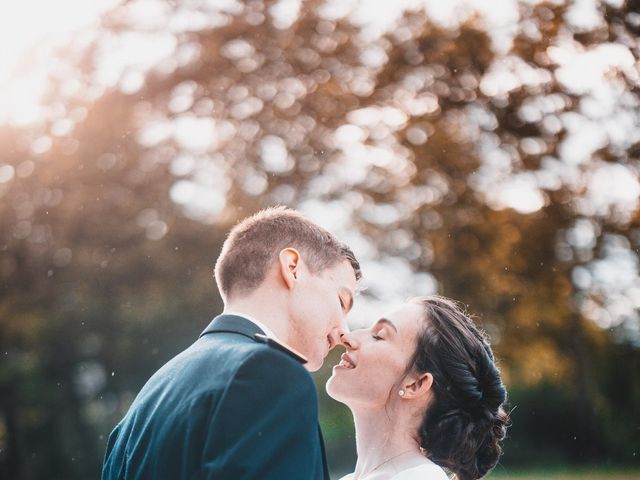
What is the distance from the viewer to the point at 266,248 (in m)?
2.36

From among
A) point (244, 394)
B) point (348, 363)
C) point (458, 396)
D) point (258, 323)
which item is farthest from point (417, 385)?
point (244, 394)

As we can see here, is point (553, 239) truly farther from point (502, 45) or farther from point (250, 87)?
point (250, 87)

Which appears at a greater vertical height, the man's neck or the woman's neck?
the man's neck

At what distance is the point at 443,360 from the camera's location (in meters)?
3.10

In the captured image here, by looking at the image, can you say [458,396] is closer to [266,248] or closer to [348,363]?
[348,363]

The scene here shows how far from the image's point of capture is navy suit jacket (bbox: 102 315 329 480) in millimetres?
1797

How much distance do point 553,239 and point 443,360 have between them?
6.94 metres

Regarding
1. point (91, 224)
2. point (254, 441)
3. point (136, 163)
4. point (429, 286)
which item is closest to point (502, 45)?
point (429, 286)

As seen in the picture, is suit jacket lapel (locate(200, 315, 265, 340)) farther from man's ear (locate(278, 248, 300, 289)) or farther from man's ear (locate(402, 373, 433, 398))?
man's ear (locate(402, 373, 433, 398))

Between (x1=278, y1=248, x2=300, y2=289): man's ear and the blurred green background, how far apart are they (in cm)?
698

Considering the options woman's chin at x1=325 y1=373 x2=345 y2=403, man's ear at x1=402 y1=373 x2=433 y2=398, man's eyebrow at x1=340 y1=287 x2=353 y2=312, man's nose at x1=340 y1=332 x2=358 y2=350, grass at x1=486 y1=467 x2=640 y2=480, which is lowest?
grass at x1=486 y1=467 x2=640 y2=480

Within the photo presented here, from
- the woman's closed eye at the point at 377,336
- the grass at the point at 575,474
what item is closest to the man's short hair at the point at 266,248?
the woman's closed eye at the point at 377,336

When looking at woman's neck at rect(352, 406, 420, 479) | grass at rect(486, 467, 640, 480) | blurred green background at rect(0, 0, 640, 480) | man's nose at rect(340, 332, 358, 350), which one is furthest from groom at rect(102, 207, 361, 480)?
grass at rect(486, 467, 640, 480)

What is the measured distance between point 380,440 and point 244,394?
1374 mm
